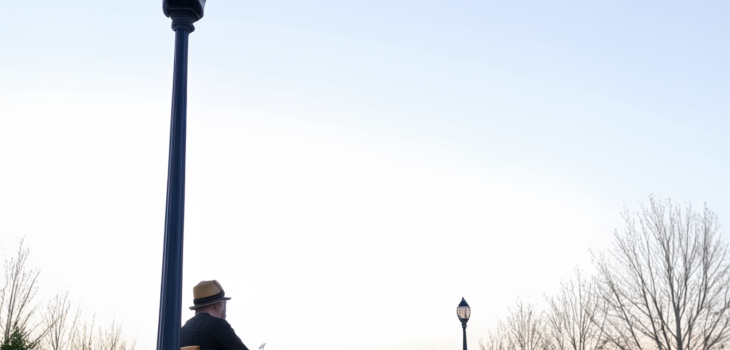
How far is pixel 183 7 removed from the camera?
446cm

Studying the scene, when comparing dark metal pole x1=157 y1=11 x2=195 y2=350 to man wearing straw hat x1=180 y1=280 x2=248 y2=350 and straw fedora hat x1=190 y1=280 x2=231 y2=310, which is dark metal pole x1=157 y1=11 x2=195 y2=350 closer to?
man wearing straw hat x1=180 y1=280 x2=248 y2=350

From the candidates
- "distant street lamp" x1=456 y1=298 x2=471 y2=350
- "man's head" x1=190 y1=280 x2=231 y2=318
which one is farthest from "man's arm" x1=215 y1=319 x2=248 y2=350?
"distant street lamp" x1=456 y1=298 x2=471 y2=350

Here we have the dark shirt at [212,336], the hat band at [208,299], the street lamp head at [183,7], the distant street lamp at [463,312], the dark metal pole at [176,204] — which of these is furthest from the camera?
the distant street lamp at [463,312]

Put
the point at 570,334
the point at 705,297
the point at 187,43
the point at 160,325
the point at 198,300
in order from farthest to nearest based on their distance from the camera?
the point at 570,334, the point at 705,297, the point at 198,300, the point at 187,43, the point at 160,325

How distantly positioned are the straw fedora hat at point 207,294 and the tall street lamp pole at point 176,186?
1.49 metres

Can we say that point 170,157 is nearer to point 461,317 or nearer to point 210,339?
point 210,339

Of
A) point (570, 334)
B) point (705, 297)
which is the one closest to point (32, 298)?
point (570, 334)

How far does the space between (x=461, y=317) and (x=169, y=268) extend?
16656mm

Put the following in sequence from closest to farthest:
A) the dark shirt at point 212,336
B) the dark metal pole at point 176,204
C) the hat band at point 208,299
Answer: the dark metal pole at point 176,204
the dark shirt at point 212,336
the hat band at point 208,299

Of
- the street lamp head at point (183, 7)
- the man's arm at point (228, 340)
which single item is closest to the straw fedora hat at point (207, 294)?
the man's arm at point (228, 340)

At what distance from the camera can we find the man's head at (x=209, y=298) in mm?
5281

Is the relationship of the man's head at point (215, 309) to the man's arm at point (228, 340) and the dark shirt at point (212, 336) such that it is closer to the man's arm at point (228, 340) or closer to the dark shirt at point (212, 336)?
the dark shirt at point (212, 336)

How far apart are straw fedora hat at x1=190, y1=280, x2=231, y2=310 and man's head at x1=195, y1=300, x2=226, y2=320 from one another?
3 cm

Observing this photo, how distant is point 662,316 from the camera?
85.4 ft
